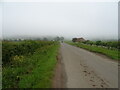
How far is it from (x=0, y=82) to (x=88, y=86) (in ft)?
16.8

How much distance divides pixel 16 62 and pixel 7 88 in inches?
255

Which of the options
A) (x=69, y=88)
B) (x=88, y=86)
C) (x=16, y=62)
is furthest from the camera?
(x=16, y=62)

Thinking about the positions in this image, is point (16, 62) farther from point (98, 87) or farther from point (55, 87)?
point (98, 87)

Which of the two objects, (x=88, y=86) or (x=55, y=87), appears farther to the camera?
(x=88, y=86)

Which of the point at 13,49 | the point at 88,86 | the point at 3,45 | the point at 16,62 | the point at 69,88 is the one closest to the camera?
the point at 69,88

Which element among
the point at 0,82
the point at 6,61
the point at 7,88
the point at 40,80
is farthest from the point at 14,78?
the point at 6,61

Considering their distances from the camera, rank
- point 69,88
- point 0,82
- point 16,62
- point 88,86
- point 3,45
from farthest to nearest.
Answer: point 3,45
point 16,62
point 0,82
point 88,86
point 69,88

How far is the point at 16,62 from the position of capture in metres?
14.2

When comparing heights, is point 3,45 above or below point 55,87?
above

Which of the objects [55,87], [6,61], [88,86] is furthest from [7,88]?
[6,61]

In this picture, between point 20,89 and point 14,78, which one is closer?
point 20,89

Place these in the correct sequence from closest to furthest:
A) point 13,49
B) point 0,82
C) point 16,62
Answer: point 0,82, point 16,62, point 13,49

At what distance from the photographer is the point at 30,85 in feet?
24.3

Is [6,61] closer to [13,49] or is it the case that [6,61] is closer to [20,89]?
[13,49]
